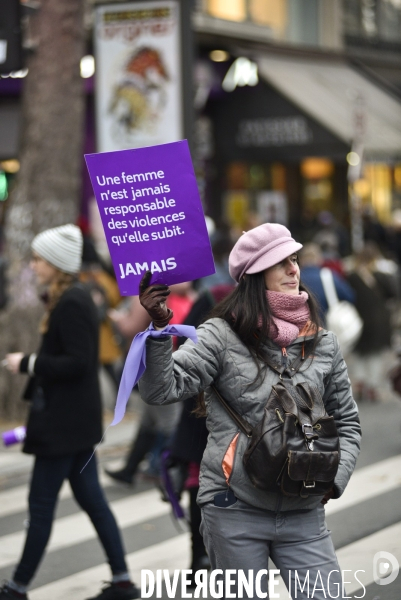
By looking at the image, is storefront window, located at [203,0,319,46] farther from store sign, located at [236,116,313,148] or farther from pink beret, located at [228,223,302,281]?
pink beret, located at [228,223,302,281]

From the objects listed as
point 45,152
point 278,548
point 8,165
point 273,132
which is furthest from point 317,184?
point 278,548

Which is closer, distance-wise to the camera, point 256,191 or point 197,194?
point 197,194

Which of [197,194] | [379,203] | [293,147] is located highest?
[197,194]

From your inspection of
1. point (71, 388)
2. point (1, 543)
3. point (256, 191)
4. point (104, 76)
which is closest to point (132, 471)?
point (1, 543)

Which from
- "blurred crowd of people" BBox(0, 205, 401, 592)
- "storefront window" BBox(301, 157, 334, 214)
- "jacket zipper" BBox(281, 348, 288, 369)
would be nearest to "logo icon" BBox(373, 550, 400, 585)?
"blurred crowd of people" BBox(0, 205, 401, 592)

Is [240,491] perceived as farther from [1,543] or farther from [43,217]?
[43,217]

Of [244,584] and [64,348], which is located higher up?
[64,348]

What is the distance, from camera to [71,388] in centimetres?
512

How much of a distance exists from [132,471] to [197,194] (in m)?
4.69

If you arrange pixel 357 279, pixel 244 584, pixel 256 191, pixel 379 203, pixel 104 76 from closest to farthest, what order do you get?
pixel 244 584
pixel 104 76
pixel 357 279
pixel 256 191
pixel 379 203

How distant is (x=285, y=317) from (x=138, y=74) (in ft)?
27.0

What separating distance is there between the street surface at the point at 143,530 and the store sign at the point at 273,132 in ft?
40.6

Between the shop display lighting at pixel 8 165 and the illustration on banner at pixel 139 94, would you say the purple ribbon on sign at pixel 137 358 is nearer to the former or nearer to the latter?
the illustration on banner at pixel 139 94

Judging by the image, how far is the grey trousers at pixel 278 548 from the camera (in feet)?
11.2
